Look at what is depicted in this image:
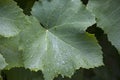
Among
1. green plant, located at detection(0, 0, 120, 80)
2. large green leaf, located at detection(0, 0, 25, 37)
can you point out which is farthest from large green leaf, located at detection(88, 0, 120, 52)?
large green leaf, located at detection(0, 0, 25, 37)

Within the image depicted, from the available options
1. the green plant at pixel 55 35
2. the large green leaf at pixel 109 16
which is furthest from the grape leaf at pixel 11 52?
the large green leaf at pixel 109 16

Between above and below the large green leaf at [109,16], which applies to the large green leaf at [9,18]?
below

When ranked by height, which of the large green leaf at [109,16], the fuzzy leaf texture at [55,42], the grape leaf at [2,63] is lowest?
the grape leaf at [2,63]

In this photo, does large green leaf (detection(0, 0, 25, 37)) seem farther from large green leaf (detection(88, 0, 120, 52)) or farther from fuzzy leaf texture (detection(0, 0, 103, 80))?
large green leaf (detection(88, 0, 120, 52))

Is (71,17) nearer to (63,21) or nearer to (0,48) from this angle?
(63,21)

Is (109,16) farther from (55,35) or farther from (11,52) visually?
(11,52)

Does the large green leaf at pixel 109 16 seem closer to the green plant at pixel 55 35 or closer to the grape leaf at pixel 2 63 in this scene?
the green plant at pixel 55 35
